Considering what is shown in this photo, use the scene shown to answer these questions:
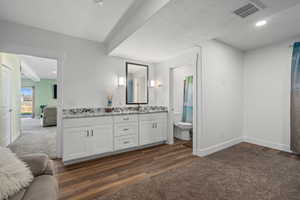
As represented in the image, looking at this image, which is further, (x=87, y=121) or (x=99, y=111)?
(x=99, y=111)

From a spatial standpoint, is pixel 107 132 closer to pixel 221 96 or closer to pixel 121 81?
pixel 121 81

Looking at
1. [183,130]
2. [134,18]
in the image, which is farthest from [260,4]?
[183,130]

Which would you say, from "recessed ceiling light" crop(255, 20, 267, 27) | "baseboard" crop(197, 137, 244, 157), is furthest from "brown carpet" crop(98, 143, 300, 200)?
"recessed ceiling light" crop(255, 20, 267, 27)

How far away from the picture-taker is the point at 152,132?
3.40m

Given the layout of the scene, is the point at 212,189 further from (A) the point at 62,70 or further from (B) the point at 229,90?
(A) the point at 62,70

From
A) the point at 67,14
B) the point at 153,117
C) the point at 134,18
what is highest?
the point at 67,14

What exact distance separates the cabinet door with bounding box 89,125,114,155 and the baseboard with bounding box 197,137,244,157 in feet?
6.22

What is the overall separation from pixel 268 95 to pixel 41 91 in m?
11.8

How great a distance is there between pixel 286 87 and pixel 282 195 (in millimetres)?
2526

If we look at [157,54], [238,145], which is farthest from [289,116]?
[157,54]

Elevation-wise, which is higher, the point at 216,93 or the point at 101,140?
the point at 216,93

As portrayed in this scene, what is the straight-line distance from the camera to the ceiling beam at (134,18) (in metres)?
1.71

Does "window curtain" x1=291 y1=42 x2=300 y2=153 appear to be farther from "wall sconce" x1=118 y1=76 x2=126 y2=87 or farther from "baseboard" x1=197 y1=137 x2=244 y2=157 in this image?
"wall sconce" x1=118 y1=76 x2=126 y2=87

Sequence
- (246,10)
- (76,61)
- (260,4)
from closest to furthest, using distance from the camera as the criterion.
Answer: (260,4) → (246,10) → (76,61)
